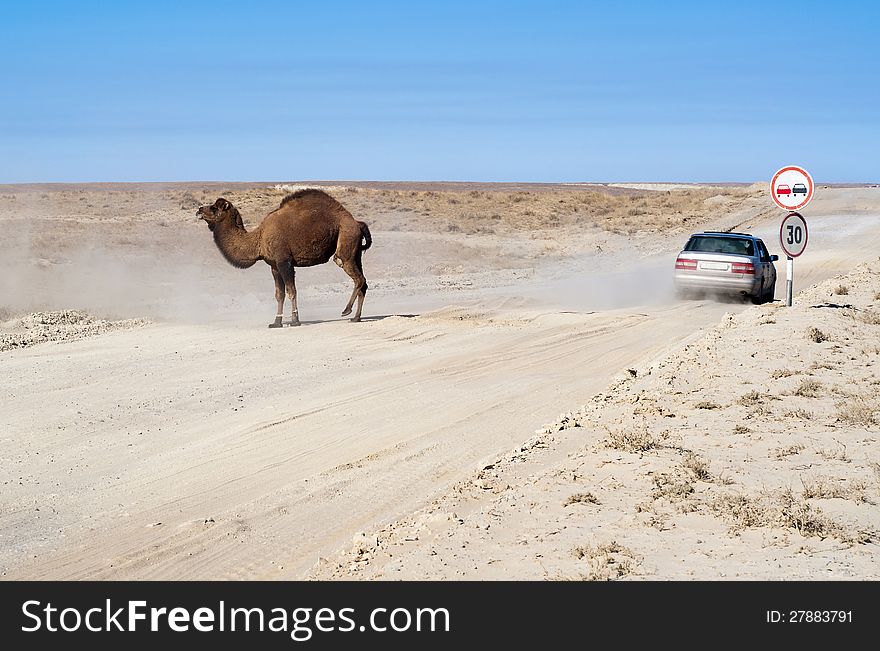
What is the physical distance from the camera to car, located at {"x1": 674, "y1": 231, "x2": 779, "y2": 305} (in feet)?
79.4

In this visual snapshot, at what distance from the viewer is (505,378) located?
1445 cm

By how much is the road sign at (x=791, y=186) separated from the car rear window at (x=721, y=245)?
6514 millimetres

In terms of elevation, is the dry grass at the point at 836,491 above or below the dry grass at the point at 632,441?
below

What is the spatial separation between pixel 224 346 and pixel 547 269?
19909 mm

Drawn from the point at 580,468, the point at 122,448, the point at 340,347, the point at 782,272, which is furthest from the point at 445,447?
the point at 782,272

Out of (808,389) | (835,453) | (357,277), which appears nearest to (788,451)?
(835,453)

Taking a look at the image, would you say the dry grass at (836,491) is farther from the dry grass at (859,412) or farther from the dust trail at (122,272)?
the dust trail at (122,272)

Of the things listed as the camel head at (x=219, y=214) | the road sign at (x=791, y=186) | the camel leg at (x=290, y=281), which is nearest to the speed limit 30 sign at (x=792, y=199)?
the road sign at (x=791, y=186)

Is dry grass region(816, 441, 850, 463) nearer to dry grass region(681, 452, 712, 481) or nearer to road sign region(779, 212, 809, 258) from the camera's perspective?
dry grass region(681, 452, 712, 481)

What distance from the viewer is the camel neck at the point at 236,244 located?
19781mm

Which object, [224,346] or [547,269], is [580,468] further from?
[547,269]

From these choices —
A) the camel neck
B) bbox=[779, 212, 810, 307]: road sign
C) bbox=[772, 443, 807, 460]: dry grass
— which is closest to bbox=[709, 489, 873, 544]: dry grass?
bbox=[772, 443, 807, 460]: dry grass

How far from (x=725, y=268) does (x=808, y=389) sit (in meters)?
13.7

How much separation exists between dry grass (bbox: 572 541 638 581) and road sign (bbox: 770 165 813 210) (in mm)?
12747
